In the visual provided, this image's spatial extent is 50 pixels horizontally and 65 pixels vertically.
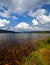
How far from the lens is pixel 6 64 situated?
54.7ft

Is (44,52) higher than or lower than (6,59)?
higher

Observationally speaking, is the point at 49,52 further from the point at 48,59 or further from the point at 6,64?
the point at 6,64

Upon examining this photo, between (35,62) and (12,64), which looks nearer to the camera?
(35,62)

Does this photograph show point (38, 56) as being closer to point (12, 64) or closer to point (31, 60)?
point (31, 60)

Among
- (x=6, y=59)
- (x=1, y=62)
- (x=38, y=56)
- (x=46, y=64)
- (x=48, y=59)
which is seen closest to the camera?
(x=46, y=64)

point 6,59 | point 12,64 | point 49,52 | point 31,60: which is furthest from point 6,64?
point 49,52

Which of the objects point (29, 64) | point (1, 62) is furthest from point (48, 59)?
point (1, 62)

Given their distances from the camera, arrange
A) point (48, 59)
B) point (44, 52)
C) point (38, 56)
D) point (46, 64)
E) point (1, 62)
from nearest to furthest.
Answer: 1. point (46, 64)
2. point (48, 59)
3. point (38, 56)
4. point (44, 52)
5. point (1, 62)

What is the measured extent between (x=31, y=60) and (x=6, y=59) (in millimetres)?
5390

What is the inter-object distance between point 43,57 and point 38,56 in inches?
23.3

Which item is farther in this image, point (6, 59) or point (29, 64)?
point (6, 59)

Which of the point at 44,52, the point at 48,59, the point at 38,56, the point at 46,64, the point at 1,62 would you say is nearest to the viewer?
the point at 46,64

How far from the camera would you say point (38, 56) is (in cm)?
1512

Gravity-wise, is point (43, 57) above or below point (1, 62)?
above
